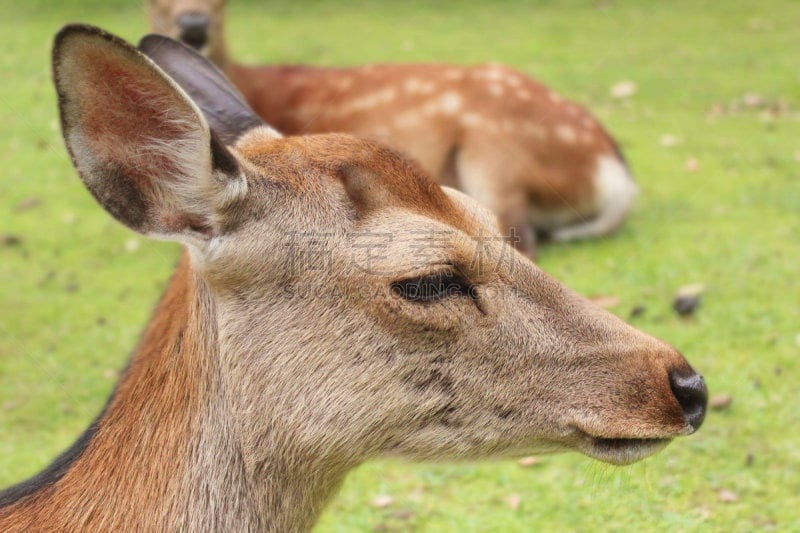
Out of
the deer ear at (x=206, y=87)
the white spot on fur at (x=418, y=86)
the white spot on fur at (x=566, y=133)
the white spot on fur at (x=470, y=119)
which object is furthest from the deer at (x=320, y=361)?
the white spot on fur at (x=418, y=86)

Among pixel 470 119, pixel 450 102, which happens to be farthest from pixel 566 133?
pixel 450 102

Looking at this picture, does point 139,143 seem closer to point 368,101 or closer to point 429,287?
point 429,287

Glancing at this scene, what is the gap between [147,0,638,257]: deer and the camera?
6.65m

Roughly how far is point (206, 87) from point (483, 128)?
398 centimetres

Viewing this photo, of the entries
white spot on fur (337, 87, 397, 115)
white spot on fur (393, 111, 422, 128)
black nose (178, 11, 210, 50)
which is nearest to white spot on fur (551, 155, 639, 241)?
white spot on fur (393, 111, 422, 128)

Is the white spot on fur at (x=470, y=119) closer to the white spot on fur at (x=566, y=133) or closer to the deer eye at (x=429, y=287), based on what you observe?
the white spot on fur at (x=566, y=133)

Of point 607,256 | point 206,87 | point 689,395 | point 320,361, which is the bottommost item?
point 607,256

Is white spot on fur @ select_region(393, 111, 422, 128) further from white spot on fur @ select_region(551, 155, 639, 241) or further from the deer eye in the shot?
→ the deer eye

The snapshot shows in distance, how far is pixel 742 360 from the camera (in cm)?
A: 492

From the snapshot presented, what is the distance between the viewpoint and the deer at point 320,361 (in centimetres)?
230

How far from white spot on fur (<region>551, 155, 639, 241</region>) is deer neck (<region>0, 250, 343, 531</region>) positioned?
4792 millimetres

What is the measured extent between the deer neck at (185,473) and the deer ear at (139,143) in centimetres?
25

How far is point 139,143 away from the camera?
7.18 feet

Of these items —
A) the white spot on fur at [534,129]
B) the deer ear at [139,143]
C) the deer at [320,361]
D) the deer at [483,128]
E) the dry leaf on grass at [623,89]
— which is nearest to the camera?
the deer ear at [139,143]
